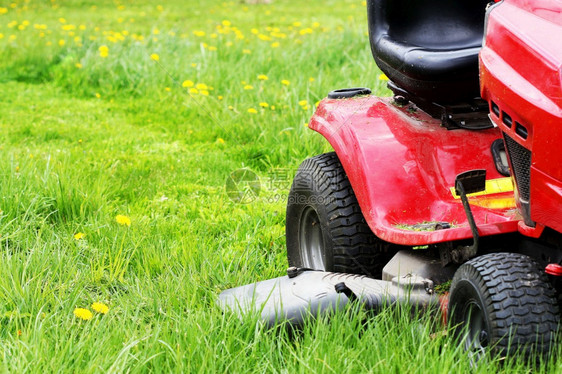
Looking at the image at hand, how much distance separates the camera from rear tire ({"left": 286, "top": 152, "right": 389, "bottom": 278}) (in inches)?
85.2

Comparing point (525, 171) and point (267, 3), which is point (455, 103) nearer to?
point (525, 171)

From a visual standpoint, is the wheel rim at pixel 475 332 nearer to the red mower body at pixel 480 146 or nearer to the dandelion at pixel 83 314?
the red mower body at pixel 480 146

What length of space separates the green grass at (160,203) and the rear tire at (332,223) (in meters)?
0.20

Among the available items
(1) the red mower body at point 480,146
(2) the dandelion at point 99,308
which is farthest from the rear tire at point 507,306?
(2) the dandelion at point 99,308

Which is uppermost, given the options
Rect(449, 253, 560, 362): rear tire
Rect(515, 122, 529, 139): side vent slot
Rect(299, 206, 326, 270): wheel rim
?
Rect(515, 122, 529, 139): side vent slot

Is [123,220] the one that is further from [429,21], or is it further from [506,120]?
[506,120]

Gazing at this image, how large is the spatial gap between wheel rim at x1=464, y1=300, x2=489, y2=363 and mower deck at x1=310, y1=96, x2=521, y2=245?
0.21 meters

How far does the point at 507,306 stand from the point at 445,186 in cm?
54

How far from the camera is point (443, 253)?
1.93 metres

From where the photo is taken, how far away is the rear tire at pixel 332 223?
2.16m

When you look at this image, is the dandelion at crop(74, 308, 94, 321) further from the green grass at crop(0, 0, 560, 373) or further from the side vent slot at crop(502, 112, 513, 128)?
the side vent slot at crop(502, 112, 513, 128)

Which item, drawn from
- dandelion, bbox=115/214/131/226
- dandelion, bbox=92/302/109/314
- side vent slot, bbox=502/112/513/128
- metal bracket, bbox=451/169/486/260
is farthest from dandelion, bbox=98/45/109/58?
side vent slot, bbox=502/112/513/128

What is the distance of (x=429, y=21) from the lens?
2.51 m

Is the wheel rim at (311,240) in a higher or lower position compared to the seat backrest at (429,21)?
lower
